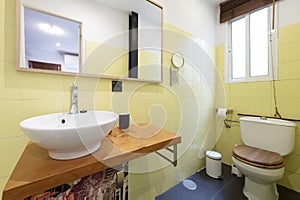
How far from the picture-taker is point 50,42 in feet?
2.91

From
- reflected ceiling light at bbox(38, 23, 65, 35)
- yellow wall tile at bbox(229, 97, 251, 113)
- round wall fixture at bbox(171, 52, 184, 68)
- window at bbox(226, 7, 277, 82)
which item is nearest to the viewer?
reflected ceiling light at bbox(38, 23, 65, 35)

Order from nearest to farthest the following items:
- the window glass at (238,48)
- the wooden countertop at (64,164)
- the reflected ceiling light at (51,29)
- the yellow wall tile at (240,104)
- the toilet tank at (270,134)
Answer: the wooden countertop at (64,164), the reflected ceiling light at (51,29), the toilet tank at (270,134), the yellow wall tile at (240,104), the window glass at (238,48)

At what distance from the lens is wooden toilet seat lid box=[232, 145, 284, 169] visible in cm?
118

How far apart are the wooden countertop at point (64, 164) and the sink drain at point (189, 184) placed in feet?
3.29

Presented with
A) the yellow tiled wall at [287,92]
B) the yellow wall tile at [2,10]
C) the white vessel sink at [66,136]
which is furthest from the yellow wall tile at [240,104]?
the yellow wall tile at [2,10]

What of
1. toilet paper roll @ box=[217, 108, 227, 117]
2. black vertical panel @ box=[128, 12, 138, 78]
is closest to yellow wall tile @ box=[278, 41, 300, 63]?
toilet paper roll @ box=[217, 108, 227, 117]

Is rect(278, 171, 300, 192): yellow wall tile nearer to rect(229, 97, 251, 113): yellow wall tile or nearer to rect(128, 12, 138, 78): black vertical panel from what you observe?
rect(229, 97, 251, 113): yellow wall tile

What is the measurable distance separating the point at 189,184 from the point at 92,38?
173cm

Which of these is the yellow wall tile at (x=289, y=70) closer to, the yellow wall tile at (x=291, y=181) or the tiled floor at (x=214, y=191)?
the yellow wall tile at (x=291, y=181)

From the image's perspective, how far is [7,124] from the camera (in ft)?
2.52

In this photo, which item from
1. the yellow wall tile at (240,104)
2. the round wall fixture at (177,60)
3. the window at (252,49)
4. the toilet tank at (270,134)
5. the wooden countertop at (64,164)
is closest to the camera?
the wooden countertop at (64,164)

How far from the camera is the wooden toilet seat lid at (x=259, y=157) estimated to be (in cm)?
118

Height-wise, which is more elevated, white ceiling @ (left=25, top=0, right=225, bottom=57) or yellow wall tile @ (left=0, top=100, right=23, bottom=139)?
white ceiling @ (left=25, top=0, right=225, bottom=57)

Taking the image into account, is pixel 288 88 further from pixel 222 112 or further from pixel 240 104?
pixel 222 112
